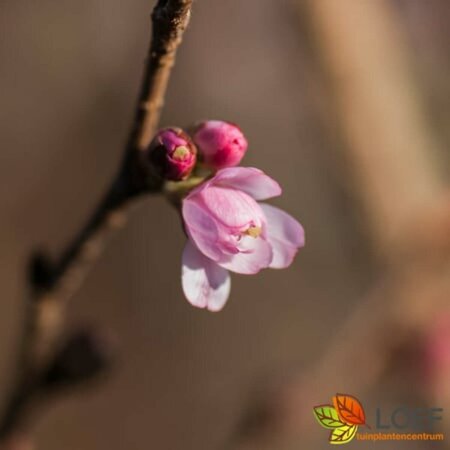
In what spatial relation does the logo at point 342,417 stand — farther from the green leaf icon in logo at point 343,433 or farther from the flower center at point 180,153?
the flower center at point 180,153

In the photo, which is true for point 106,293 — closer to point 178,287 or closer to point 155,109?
point 178,287

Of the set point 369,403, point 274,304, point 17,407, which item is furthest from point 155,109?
point 274,304

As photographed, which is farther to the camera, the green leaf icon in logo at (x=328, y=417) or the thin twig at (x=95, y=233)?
the green leaf icon in logo at (x=328, y=417)

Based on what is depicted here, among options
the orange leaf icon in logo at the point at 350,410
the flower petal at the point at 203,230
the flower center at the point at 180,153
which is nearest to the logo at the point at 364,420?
the orange leaf icon in logo at the point at 350,410

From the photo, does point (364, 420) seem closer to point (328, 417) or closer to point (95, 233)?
point (328, 417)

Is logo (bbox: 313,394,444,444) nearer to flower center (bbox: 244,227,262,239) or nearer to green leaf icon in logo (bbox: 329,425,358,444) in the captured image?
green leaf icon in logo (bbox: 329,425,358,444)

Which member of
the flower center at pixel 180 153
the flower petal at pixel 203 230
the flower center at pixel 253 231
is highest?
the flower center at pixel 180 153

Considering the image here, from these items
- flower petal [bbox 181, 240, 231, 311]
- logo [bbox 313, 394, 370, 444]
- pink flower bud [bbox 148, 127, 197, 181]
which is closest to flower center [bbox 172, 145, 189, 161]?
pink flower bud [bbox 148, 127, 197, 181]
